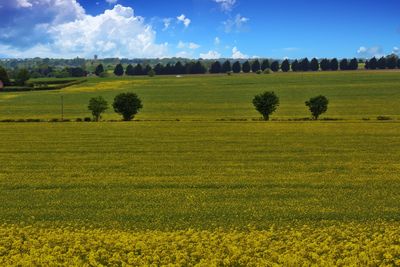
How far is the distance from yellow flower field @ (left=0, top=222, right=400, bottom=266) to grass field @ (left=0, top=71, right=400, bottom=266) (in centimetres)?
5

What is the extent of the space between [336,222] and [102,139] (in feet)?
109

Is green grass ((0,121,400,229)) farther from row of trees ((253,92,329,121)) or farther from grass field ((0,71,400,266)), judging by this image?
row of trees ((253,92,329,121))

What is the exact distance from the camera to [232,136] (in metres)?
51.5

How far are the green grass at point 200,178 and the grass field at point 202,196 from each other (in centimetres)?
9

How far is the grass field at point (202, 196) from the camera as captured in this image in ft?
55.6

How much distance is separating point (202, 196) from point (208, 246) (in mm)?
8265

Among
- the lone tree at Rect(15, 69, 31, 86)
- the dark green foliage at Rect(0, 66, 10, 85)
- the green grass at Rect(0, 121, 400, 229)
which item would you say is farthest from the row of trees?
the lone tree at Rect(15, 69, 31, 86)

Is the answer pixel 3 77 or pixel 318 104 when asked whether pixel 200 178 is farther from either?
pixel 3 77

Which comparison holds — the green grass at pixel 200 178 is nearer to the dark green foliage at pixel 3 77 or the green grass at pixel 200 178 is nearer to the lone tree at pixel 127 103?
the lone tree at pixel 127 103

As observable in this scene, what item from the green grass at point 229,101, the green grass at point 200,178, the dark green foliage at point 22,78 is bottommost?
the green grass at point 200,178

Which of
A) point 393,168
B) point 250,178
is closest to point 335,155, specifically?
point 393,168

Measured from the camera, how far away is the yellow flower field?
1595cm

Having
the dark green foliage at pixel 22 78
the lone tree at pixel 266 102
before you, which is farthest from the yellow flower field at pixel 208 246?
the dark green foliage at pixel 22 78

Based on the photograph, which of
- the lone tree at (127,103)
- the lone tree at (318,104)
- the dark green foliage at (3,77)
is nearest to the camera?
the lone tree at (318,104)
